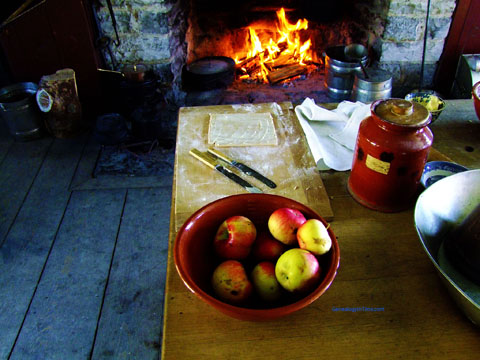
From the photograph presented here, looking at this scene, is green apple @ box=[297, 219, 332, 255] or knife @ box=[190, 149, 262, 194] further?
knife @ box=[190, 149, 262, 194]

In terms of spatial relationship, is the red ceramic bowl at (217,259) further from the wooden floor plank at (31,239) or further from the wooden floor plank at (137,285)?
the wooden floor plank at (31,239)

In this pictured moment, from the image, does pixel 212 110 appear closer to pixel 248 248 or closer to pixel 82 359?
pixel 248 248

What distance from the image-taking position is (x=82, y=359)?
121 centimetres

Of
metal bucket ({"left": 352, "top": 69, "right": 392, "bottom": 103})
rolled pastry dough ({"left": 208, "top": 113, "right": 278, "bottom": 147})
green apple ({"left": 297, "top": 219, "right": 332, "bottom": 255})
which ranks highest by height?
green apple ({"left": 297, "top": 219, "right": 332, "bottom": 255})

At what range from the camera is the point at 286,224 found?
644 millimetres

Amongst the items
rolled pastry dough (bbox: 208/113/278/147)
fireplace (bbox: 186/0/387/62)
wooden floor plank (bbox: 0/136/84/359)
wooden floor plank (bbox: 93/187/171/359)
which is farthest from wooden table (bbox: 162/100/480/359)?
fireplace (bbox: 186/0/387/62)

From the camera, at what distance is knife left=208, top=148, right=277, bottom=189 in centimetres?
92

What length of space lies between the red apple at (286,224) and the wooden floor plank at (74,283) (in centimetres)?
98

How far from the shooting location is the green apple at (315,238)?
0.60 meters

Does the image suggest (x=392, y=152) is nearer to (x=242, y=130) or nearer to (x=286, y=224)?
(x=286, y=224)

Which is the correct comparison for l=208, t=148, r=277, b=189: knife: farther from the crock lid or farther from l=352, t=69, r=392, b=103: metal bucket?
l=352, t=69, r=392, b=103: metal bucket

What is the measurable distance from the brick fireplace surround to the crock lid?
1761mm

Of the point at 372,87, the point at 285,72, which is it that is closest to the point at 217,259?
the point at 372,87

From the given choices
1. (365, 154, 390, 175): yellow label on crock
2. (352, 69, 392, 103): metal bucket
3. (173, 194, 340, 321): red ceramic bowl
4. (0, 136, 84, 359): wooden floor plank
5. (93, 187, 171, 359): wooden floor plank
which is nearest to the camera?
(173, 194, 340, 321): red ceramic bowl
